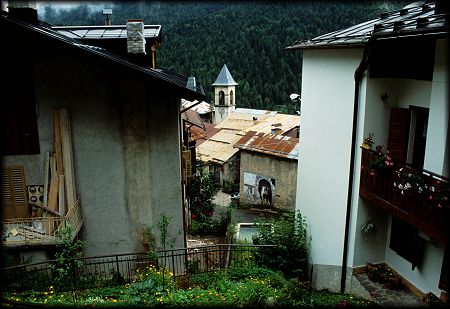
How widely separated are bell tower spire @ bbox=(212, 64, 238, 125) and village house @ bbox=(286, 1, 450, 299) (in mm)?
49785

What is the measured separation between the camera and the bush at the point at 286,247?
1362 centimetres

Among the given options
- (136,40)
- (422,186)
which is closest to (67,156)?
(136,40)

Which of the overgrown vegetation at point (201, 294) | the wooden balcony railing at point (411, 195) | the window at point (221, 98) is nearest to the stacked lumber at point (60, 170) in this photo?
the overgrown vegetation at point (201, 294)

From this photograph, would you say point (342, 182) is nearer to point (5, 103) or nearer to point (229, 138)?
point (5, 103)

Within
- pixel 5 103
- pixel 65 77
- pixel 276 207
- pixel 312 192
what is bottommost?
pixel 276 207

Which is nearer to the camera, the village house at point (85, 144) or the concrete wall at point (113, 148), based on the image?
the village house at point (85, 144)

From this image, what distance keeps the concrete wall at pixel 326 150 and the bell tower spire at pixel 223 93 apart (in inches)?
1935

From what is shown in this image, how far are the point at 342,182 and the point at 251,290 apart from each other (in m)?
4.89

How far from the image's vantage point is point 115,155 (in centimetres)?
1174

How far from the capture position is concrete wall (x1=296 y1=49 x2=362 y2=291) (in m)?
12.1

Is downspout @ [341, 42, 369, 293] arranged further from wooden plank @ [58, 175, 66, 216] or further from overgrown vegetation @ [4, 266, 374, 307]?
wooden plank @ [58, 175, 66, 216]

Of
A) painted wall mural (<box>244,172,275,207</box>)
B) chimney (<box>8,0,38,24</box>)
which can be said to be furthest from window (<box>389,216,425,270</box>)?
painted wall mural (<box>244,172,275,207</box>)

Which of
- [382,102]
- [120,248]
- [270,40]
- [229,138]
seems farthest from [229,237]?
[270,40]

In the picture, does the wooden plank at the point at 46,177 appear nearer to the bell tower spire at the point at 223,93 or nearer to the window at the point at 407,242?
the window at the point at 407,242
